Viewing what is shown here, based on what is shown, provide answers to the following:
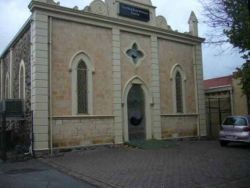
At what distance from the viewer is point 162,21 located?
71.1ft

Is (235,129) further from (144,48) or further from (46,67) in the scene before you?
(46,67)

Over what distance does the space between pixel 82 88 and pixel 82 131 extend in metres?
2.05

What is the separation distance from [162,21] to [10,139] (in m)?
10.7

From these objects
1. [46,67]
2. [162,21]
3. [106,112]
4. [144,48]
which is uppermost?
[162,21]

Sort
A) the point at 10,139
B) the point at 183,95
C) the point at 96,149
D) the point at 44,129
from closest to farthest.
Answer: the point at 44,129
the point at 96,149
the point at 10,139
the point at 183,95

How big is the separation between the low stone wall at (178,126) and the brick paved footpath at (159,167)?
3571 mm

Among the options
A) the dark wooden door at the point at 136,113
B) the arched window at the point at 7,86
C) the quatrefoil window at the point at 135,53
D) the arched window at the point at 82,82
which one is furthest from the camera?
the arched window at the point at 7,86

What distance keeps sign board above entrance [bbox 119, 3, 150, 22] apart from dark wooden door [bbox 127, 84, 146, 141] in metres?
3.73

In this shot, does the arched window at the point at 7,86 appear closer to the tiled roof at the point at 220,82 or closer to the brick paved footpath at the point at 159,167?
the brick paved footpath at the point at 159,167

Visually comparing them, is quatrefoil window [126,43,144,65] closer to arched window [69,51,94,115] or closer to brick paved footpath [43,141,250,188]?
arched window [69,51,94,115]

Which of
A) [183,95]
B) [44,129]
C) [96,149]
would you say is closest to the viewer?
[44,129]

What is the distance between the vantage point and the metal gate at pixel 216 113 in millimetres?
24453

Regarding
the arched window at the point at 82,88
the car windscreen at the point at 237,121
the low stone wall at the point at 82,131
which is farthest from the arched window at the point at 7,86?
the car windscreen at the point at 237,121

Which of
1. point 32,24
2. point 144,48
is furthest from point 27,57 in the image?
point 144,48
